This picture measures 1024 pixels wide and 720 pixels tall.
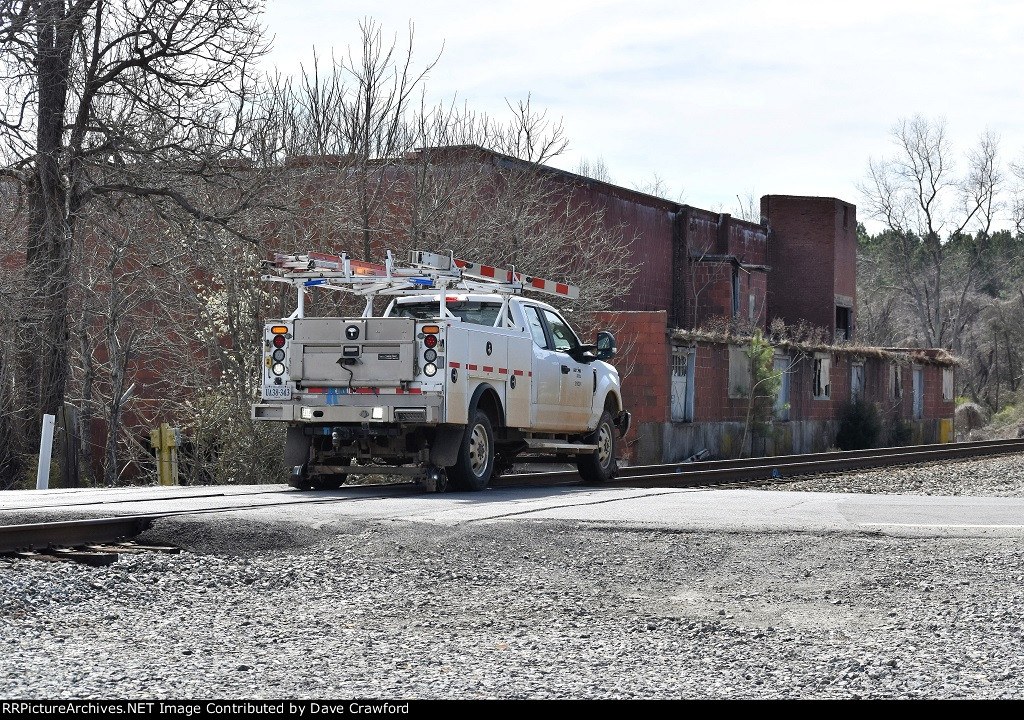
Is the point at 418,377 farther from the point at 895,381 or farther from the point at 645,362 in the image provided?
the point at 895,381

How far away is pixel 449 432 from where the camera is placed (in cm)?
1433

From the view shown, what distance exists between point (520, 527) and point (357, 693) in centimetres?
521

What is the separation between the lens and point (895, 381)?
1890 inches

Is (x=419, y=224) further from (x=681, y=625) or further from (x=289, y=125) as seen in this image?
(x=681, y=625)

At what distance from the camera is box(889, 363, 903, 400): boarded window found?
47.5 m

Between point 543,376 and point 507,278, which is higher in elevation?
point 507,278

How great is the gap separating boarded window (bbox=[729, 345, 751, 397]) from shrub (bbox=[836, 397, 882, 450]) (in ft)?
→ 27.1

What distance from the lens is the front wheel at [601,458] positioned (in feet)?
57.3

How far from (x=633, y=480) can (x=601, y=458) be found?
91 cm

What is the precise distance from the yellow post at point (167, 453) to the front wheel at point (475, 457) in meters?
7.29

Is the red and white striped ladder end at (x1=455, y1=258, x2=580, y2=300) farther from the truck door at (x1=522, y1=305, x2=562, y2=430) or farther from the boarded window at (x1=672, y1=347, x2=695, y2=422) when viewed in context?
the boarded window at (x1=672, y1=347, x2=695, y2=422)

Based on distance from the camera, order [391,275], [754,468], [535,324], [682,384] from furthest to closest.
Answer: [682,384]
[754,468]
[535,324]
[391,275]
